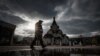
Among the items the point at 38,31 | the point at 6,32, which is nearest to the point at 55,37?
the point at 6,32

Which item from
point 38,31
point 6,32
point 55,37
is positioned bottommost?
point 55,37

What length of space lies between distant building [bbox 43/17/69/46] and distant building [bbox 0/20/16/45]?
130ft

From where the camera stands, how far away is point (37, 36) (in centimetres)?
1188

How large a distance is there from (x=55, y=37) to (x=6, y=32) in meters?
44.3

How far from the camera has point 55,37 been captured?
65812 millimetres

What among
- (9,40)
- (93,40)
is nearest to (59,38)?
(93,40)

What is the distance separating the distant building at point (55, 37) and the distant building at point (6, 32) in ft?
130

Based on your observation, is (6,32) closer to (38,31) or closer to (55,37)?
(38,31)

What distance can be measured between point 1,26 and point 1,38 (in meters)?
2.09

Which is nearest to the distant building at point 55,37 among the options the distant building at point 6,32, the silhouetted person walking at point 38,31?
Result: the distant building at point 6,32

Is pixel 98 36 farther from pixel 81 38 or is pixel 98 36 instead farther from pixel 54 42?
pixel 54 42

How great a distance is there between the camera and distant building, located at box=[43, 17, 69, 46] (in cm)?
6369

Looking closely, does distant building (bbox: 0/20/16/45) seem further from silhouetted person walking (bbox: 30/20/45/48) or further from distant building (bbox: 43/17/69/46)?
distant building (bbox: 43/17/69/46)

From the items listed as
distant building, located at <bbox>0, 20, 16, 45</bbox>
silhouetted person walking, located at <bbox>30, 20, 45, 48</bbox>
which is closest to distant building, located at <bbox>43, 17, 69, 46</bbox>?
distant building, located at <bbox>0, 20, 16, 45</bbox>
